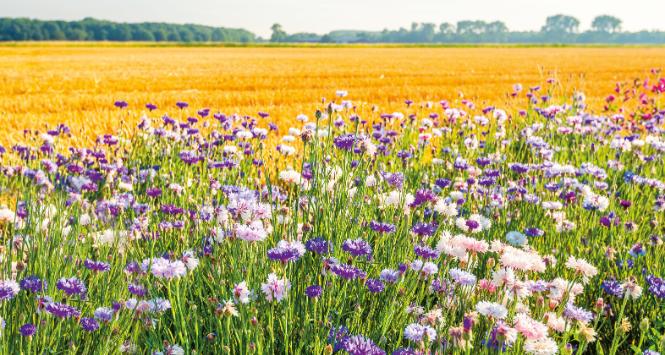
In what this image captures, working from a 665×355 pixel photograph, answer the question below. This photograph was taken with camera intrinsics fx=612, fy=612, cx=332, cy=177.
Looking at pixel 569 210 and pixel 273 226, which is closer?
pixel 273 226

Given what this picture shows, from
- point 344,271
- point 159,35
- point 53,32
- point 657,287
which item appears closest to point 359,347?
point 344,271

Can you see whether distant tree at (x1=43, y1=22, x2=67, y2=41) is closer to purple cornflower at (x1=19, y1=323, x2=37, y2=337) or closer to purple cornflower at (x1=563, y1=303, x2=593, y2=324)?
purple cornflower at (x1=19, y1=323, x2=37, y2=337)

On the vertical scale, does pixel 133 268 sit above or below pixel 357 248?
below

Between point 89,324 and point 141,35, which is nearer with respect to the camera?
point 89,324

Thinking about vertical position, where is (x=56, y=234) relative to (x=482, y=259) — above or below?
above

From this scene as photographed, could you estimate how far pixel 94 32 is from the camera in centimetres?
14038

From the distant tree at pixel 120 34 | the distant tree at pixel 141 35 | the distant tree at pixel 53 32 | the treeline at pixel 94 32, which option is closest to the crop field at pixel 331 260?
the treeline at pixel 94 32

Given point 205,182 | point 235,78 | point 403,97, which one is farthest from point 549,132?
point 235,78

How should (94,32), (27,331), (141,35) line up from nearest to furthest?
1. (27,331)
2. (94,32)
3. (141,35)

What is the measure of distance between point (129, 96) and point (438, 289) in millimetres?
13151

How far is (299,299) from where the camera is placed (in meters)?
2.43

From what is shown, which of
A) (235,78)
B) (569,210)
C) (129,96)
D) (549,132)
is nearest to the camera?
(569,210)

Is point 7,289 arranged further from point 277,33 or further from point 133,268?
point 277,33

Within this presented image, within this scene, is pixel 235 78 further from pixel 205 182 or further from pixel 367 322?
pixel 367 322
